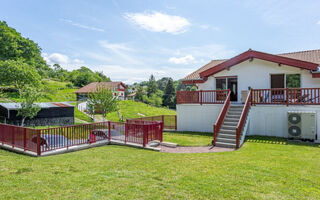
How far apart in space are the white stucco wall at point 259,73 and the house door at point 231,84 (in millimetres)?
424

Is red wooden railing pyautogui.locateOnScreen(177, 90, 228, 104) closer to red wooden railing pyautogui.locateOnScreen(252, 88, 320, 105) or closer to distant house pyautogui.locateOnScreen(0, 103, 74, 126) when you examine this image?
red wooden railing pyautogui.locateOnScreen(252, 88, 320, 105)

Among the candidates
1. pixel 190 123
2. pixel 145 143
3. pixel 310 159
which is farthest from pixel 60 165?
pixel 190 123

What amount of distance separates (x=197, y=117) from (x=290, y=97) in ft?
19.6

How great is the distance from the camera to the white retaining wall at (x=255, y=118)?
11508 millimetres

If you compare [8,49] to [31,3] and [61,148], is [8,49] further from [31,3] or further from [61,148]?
[61,148]

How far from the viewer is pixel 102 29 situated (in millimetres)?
20453

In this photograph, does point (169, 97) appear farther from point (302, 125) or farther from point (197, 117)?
point (302, 125)

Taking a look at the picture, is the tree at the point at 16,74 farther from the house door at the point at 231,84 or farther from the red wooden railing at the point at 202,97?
the house door at the point at 231,84

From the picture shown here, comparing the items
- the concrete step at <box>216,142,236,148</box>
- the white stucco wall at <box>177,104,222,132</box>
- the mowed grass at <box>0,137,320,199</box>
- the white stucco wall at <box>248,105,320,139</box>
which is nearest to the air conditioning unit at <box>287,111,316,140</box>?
the white stucco wall at <box>248,105,320,139</box>

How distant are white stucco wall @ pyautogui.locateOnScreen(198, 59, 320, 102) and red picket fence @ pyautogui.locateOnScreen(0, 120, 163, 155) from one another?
25.5 ft

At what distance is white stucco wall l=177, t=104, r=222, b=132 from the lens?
1380cm

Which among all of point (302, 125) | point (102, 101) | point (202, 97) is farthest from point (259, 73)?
Result: point (102, 101)

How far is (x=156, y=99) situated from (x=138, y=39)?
159 ft

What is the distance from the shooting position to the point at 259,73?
548 inches
